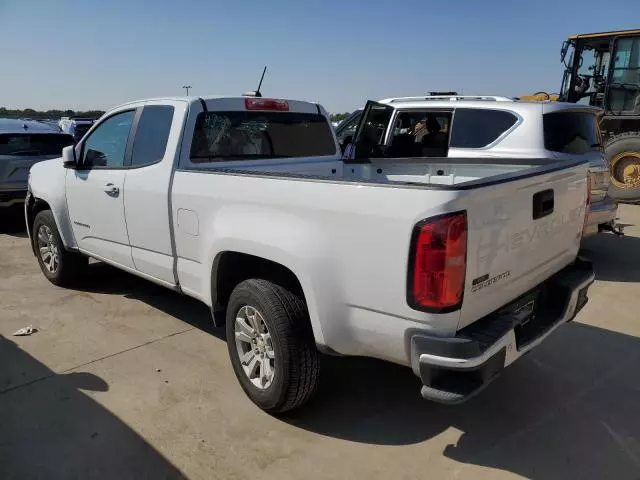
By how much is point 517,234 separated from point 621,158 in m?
8.61

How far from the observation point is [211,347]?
13.3 ft

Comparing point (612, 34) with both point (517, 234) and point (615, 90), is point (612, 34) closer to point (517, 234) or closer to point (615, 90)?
point (615, 90)

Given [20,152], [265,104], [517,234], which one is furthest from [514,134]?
[20,152]

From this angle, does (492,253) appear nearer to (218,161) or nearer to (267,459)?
(267,459)

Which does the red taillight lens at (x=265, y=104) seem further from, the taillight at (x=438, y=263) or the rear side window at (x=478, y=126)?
the rear side window at (x=478, y=126)

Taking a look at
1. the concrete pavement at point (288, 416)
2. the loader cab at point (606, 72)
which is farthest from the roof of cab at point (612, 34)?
the concrete pavement at point (288, 416)

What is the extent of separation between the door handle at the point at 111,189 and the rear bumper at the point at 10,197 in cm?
465

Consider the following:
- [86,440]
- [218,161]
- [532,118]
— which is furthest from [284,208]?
[532,118]

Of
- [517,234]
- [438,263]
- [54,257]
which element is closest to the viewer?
[438,263]

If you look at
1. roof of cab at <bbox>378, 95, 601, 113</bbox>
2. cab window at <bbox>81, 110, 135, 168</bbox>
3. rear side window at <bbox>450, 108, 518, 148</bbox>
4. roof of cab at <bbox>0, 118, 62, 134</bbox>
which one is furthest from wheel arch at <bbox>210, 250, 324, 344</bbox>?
roof of cab at <bbox>0, 118, 62, 134</bbox>

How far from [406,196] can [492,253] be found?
0.52m

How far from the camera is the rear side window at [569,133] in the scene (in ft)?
18.9

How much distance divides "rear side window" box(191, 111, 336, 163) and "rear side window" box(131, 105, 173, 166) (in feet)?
0.84

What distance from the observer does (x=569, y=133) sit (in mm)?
5938
